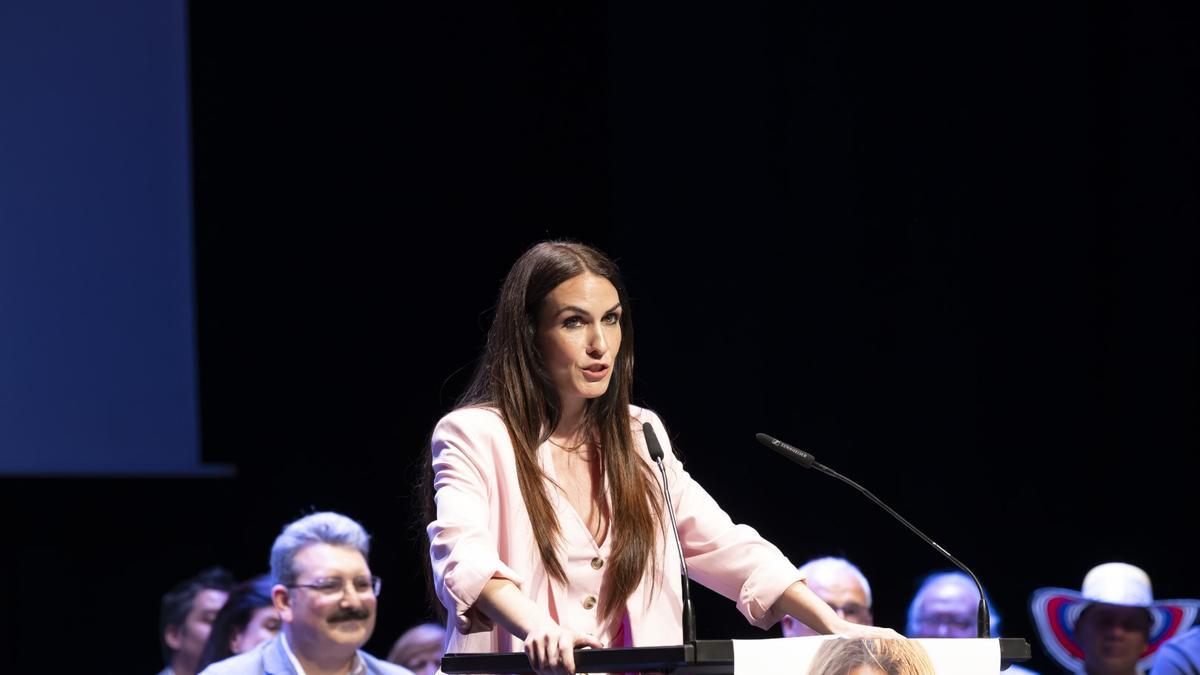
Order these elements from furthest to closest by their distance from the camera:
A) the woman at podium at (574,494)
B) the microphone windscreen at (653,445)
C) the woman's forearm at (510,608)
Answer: the woman at podium at (574,494)
the microphone windscreen at (653,445)
the woman's forearm at (510,608)

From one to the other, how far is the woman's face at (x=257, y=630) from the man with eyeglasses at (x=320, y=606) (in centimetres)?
42

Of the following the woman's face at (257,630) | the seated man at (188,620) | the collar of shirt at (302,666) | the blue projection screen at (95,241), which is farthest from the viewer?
the blue projection screen at (95,241)

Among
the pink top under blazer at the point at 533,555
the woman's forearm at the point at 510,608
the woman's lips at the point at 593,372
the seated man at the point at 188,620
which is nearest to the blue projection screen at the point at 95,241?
the seated man at the point at 188,620

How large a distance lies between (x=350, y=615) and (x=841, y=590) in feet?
5.45

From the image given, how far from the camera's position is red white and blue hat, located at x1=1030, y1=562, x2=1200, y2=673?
551 cm

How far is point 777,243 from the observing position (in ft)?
20.0

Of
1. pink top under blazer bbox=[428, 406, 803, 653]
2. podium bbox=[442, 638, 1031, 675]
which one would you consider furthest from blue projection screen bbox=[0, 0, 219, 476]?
podium bbox=[442, 638, 1031, 675]

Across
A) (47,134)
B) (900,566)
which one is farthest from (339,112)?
(900,566)

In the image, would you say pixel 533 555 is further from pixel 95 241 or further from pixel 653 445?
pixel 95 241

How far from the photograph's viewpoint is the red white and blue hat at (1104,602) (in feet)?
18.1

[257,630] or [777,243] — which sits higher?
[777,243]

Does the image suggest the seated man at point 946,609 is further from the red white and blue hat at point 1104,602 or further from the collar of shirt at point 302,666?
the collar of shirt at point 302,666

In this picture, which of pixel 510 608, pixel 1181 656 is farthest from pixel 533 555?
pixel 1181 656

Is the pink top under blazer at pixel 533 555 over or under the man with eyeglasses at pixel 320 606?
over
